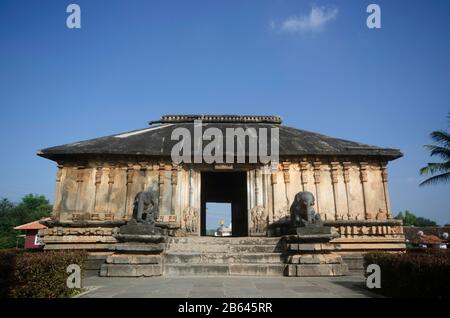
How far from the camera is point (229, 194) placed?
75.8ft

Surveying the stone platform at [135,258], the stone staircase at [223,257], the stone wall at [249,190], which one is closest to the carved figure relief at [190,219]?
the stone wall at [249,190]

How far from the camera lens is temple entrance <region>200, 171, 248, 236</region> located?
2013cm

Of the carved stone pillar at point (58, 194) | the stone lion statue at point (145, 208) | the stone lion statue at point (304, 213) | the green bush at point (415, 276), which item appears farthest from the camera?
the carved stone pillar at point (58, 194)

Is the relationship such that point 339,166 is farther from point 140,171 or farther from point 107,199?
point 107,199

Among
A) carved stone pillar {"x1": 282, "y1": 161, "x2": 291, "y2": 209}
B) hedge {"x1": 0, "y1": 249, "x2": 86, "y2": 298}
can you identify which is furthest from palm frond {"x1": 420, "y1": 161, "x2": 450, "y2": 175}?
hedge {"x1": 0, "y1": 249, "x2": 86, "y2": 298}

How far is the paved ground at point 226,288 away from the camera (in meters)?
5.88

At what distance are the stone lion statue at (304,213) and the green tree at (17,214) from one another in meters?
50.6

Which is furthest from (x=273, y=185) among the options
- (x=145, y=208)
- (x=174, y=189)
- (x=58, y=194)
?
(x=58, y=194)

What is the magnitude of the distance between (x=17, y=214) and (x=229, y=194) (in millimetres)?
60222

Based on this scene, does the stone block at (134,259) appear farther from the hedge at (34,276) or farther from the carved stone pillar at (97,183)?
the carved stone pillar at (97,183)

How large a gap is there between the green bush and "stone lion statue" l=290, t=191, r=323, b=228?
9.35ft

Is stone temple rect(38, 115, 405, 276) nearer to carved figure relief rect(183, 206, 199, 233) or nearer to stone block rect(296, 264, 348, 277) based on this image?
carved figure relief rect(183, 206, 199, 233)

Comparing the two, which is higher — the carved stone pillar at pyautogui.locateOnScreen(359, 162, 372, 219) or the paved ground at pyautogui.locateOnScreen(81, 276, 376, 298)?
the carved stone pillar at pyautogui.locateOnScreen(359, 162, 372, 219)

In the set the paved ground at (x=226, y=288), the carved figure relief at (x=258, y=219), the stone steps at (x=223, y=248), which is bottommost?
the paved ground at (x=226, y=288)
